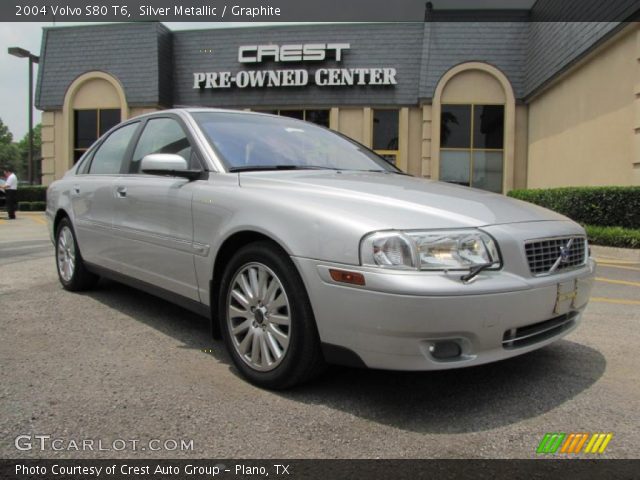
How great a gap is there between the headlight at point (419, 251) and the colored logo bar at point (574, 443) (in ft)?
2.70

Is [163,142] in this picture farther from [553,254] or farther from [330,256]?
[553,254]

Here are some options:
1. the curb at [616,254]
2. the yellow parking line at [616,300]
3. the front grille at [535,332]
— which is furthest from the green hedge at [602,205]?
the front grille at [535,332]

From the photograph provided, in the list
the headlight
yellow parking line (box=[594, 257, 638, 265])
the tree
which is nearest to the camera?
the headlight

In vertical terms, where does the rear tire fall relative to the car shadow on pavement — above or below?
above

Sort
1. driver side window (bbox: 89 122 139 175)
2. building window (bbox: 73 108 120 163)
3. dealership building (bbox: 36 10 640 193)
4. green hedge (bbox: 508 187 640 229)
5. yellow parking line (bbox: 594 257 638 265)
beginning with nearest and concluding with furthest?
driver side window (bbox: 89 122 139 175)
yellow parking line (bbox: 594 257 638 265)
green hedge (bbox: 508 187 640 229)
dealership building (bbox: 36 10 640 193)
building window (bbox: 73 108 120 163)

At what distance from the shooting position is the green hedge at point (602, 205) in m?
9.64

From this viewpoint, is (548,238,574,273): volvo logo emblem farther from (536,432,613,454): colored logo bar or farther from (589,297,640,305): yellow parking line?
(589,297,640,305): yellow parking line

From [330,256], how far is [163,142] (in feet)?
6.76

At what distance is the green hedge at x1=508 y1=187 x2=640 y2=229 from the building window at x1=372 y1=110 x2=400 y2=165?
824cm

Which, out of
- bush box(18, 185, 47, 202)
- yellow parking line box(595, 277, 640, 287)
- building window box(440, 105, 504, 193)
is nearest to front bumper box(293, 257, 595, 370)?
yellow parking line box(595, 277, 640, 287)

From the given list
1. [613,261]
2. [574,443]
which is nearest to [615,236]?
[613,261]

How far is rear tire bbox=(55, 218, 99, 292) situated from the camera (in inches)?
202

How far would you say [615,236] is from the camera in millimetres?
9297

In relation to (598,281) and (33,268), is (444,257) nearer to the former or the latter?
(598,281)
